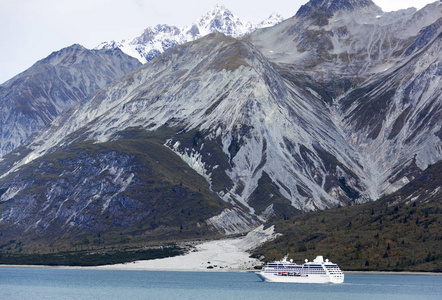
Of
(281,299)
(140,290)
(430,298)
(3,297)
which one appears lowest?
(430,298)

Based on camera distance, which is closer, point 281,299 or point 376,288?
point 281,299

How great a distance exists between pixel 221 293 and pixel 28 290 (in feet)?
169

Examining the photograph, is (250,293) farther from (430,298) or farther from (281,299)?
(430,298)

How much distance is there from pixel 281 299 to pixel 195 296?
867 inches

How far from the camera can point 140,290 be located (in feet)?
638

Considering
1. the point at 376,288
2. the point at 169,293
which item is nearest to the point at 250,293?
the point at 169,293

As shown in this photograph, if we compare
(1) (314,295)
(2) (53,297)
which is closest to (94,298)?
(2) (53,297)

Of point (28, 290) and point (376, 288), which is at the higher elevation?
point (28, 290)

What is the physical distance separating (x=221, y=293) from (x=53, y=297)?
41895 millimetres

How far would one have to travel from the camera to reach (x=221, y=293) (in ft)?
610

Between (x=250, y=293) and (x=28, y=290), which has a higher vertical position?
(x=28, y=290)

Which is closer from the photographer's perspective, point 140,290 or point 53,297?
point 53,297

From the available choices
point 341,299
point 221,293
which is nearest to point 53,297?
point 221,293

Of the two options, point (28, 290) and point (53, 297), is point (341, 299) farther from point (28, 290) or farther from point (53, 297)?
point (28, 290)
